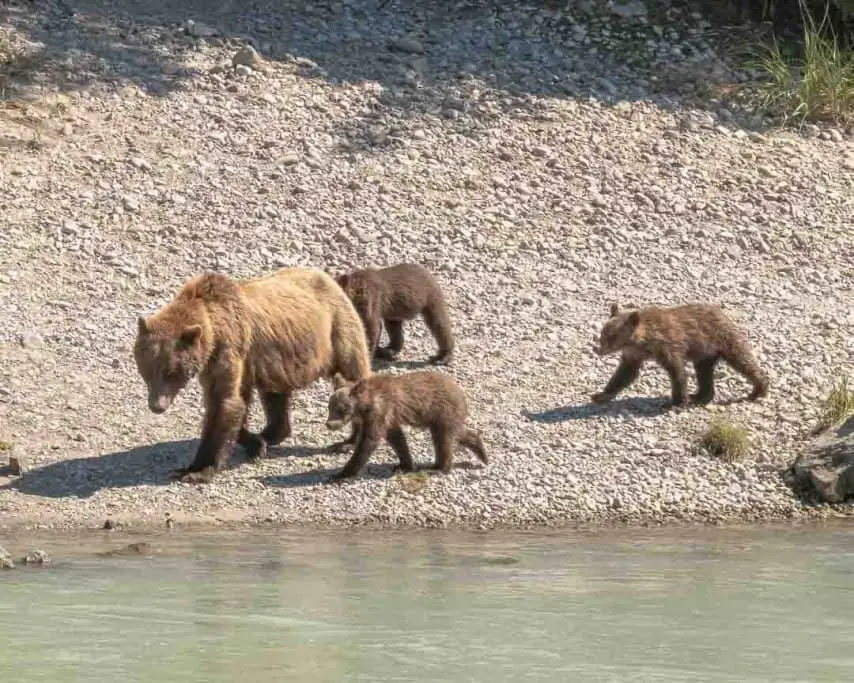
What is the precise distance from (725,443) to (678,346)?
91 cm

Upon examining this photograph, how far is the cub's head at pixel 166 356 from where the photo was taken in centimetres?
1259

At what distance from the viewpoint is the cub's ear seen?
12531 mm

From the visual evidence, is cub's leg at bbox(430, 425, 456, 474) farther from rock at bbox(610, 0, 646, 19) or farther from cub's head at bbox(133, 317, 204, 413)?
rock at bbox(610, 0, 646, 19)

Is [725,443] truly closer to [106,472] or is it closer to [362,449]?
[362,449]

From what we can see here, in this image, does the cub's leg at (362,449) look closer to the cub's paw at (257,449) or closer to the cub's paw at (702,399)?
the cub's paw at (257,449)

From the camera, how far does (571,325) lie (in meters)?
15.7

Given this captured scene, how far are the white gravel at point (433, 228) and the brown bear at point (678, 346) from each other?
0.67 feet

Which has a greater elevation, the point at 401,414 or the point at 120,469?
the point at 401,414

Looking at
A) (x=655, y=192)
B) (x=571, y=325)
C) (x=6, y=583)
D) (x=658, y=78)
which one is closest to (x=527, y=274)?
(x=571, y=325)

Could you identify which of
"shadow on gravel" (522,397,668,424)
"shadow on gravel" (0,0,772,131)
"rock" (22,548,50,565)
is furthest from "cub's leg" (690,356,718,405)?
"shadow on gravel" (0,0,772,131)

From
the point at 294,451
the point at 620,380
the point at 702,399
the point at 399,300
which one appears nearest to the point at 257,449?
the point at 294,451

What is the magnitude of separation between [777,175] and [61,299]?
706cm

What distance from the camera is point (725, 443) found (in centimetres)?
1353

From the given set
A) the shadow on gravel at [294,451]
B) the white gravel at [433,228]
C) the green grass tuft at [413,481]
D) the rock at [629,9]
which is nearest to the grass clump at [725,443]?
the white gravel at [433,228]
